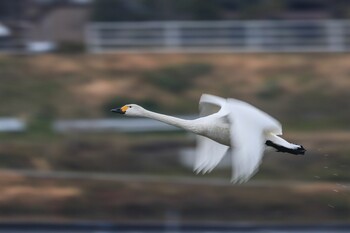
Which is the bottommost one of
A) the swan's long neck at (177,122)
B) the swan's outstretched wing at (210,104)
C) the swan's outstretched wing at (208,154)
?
the swan's outstretched wing at (208,154)

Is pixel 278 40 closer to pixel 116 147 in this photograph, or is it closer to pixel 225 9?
pixel 225 9

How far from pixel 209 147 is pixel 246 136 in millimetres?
2213

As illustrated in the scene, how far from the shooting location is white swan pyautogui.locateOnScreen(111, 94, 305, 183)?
996 centimetres

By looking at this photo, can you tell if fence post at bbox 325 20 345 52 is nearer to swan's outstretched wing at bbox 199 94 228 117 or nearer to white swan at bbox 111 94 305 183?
swan's outstretched wing at bbox 199 94 228 117

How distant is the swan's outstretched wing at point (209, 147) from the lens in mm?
12445

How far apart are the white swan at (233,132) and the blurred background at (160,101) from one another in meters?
11.2

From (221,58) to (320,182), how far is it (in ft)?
38.7

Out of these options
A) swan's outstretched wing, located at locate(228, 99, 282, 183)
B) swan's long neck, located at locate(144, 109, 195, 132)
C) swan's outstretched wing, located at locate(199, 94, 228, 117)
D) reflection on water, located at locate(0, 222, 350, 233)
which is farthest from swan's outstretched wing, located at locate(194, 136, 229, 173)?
reflection on water, located at locate(0, 222, 350, 233)

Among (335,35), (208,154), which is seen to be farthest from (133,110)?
(335,35)

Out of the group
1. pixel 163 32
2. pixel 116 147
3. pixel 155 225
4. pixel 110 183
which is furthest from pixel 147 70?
pixel 155 225

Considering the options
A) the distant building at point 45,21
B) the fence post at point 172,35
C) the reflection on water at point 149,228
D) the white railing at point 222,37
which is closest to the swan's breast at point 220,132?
the reflection on water at point 149,228

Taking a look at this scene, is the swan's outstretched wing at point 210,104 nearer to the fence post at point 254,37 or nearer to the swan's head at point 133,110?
the swan's head at point 133,110

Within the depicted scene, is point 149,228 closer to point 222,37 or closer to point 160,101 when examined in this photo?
point 160,101

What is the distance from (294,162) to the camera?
1088 inches
